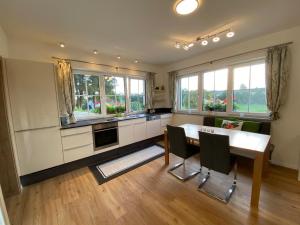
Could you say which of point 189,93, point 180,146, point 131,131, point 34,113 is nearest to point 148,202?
point 180,146

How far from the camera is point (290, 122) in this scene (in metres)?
2.49

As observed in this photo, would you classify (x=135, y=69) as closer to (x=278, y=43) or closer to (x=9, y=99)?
(x=9, y=99)

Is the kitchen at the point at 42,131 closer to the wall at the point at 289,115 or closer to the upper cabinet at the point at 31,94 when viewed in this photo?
the upper cabinet at the point at 31,94

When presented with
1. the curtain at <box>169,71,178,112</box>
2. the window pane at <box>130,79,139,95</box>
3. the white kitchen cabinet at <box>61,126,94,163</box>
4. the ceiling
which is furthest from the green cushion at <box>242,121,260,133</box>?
the white kitchen cabinet at <box>61,126,94,163</box>

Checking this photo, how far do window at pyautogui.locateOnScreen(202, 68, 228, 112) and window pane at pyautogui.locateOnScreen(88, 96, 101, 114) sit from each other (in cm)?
291

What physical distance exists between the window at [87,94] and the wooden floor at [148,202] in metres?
1.61

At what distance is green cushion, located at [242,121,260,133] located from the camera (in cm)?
265

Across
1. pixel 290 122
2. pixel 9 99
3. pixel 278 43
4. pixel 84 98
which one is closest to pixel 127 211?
pixel 9 99

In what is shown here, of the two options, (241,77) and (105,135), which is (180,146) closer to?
(105,135)

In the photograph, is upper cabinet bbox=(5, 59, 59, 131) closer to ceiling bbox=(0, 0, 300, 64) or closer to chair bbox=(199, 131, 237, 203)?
ceiling bbox=(0, 0, 300, 64)

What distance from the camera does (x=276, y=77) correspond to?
8.25ft

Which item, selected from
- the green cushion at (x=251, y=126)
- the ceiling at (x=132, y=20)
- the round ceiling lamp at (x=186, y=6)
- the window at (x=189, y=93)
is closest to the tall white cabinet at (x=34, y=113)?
the ceiling at (x=132, y=20)

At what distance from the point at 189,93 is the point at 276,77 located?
207 centimetres

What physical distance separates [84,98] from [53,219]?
2.39 m
